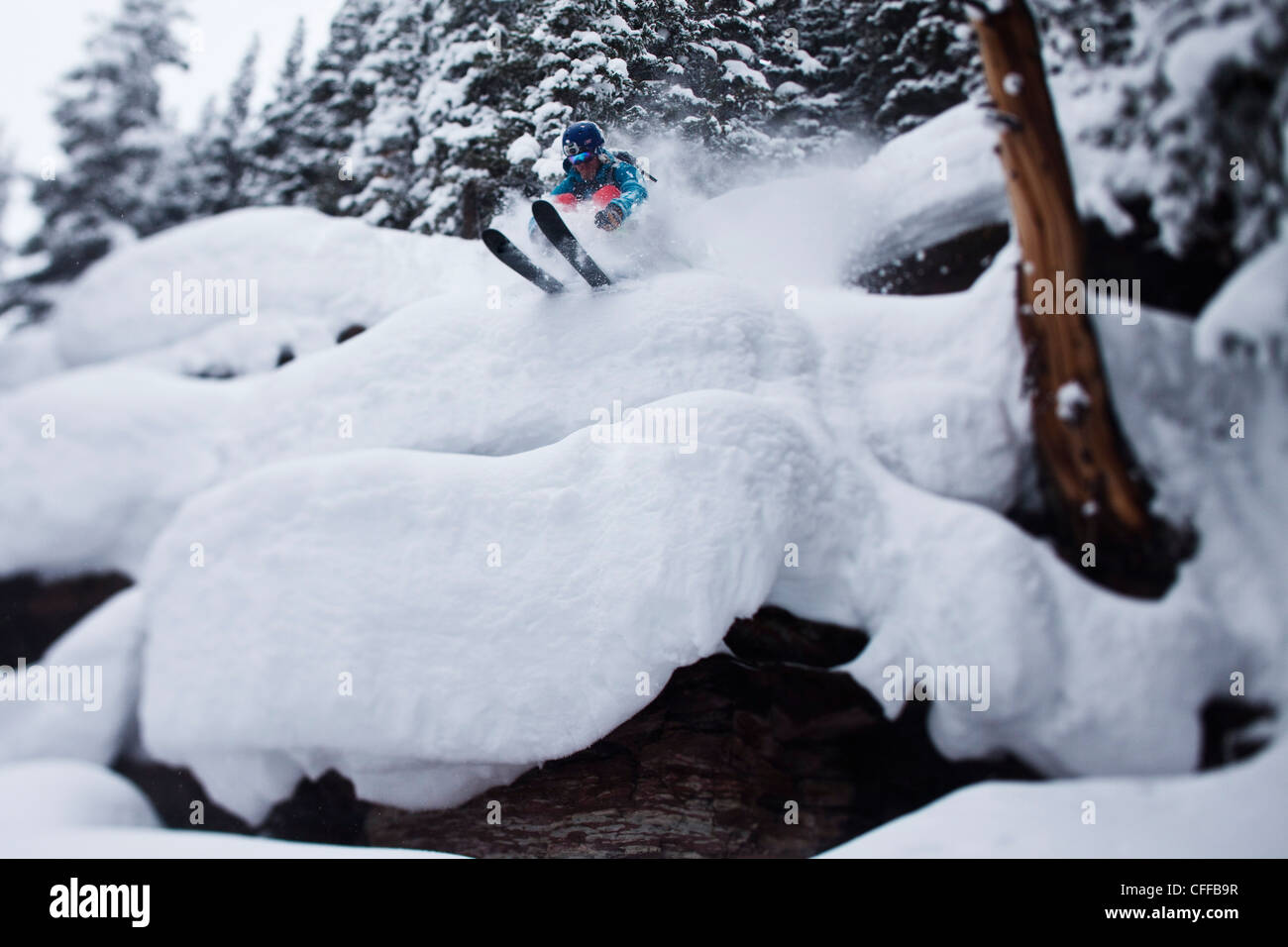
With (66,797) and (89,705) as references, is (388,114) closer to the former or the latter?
(89,705)

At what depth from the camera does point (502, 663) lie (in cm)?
265

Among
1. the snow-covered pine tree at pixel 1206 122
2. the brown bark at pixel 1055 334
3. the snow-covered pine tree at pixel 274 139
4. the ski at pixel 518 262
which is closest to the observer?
the snow-covered pine tree at pixel 1206 122

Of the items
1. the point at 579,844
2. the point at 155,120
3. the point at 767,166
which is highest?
the point at 155,120

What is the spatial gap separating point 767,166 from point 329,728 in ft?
10.2

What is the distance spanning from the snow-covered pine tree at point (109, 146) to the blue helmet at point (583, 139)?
10.7 feet

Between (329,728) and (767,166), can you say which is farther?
(767,166)

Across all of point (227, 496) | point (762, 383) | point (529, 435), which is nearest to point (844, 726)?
point (762, 383)

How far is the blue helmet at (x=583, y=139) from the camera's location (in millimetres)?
2867

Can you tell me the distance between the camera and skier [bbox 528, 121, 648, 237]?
2.87m

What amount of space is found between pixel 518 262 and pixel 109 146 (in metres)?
3.78

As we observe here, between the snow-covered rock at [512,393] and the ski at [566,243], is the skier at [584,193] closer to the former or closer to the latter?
the ski at [566,243]

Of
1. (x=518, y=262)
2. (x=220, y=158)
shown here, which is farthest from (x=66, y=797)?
(x=220, y=158)

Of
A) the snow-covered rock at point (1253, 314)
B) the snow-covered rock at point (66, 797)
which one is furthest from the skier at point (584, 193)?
the snow-covered rock at point (66, 797)
